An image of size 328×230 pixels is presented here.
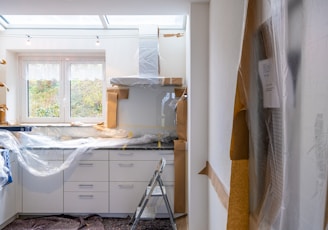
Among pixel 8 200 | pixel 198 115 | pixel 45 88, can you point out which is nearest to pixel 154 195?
pixel 198 115

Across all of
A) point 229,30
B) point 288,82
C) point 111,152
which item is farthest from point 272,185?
point 111,152

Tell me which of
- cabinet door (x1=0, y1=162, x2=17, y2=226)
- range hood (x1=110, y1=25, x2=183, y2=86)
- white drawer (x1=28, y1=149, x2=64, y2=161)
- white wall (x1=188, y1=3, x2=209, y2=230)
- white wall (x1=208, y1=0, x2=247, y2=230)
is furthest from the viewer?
range hood (x1=110, y1=25, x2=183, y2=86)

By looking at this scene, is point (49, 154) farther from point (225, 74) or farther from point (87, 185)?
point (225, 74)

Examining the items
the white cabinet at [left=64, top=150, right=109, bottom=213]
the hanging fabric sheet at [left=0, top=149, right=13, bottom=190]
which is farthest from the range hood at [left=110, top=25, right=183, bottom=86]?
the hanging fabric sheet at [left=0, top=149, right=13, bottom=190]

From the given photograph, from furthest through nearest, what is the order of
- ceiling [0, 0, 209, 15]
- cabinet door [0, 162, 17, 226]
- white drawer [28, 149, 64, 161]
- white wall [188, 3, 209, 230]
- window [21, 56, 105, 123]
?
window [21, 56, 105, 123] → white drawer [28, 149, 64, 161] → cabinet door [0, 162, 17, 226] → white wall [188, 3, 209, 230] → ceiling [0, 0, 209, 15]

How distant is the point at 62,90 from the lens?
3.85m

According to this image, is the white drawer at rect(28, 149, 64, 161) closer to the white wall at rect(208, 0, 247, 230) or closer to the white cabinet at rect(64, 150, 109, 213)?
the white cabinet at rect(64, 150, 109, 213)

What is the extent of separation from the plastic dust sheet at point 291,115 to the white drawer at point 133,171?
2.25 metres

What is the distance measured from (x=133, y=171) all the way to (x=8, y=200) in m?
1.38

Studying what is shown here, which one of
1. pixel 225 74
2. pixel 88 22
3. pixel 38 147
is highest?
pixel 88 22

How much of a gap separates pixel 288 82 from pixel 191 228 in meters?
2.11

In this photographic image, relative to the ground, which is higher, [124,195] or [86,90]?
[86,90]

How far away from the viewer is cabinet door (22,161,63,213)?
318cm

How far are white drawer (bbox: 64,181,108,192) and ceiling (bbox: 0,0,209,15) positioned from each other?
188 centimetres
